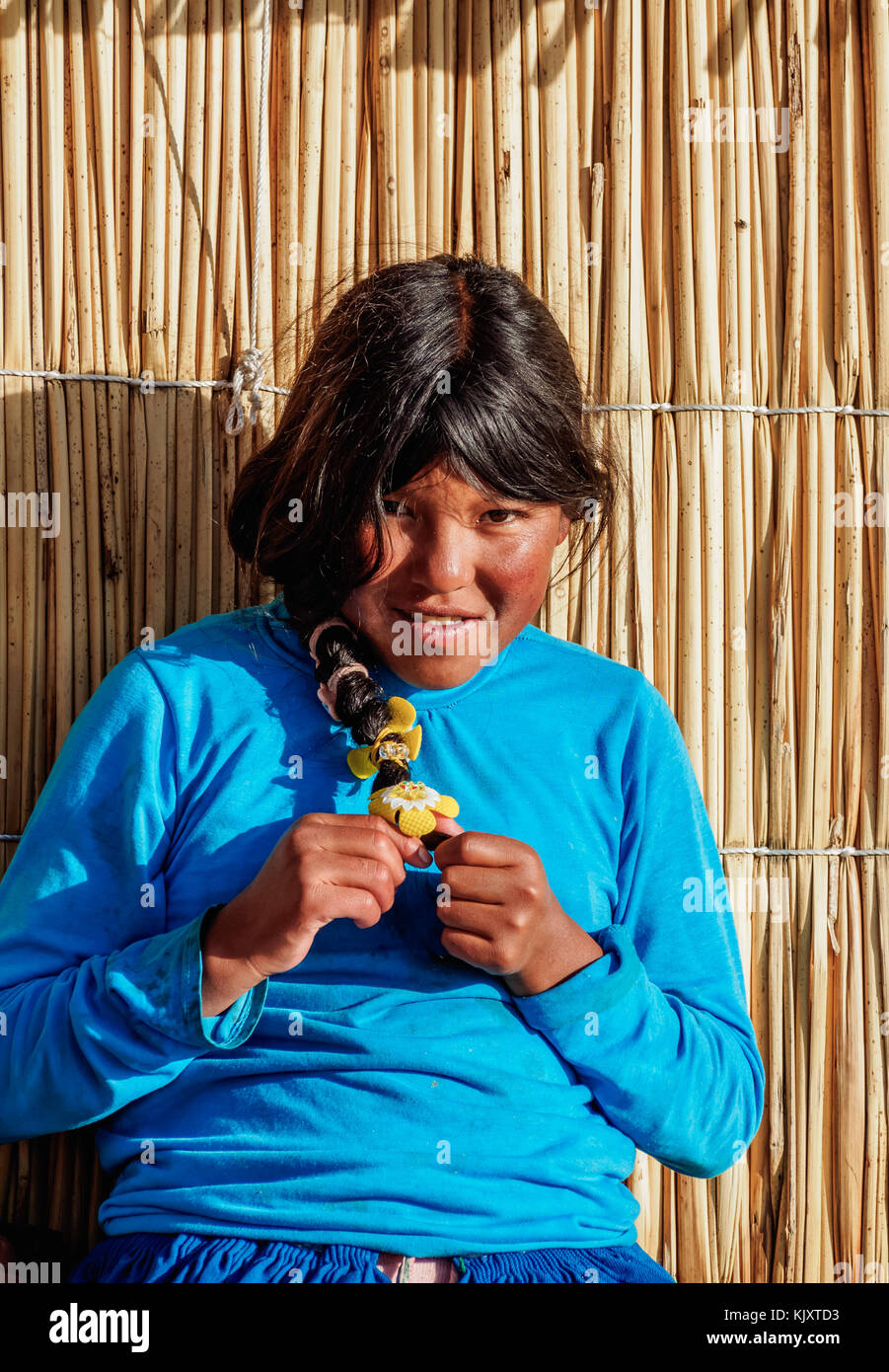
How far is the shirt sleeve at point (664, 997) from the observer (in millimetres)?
1211

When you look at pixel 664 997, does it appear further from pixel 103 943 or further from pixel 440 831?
pixel 103 943

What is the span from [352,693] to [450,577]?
155 millimetres

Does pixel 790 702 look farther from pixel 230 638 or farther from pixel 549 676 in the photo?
pixel 230 638

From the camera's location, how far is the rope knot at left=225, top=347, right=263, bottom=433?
1.55 metres

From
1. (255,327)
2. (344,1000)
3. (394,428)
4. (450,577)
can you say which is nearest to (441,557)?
(450,577)

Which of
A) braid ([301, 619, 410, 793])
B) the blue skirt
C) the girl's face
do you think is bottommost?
the blue skirt

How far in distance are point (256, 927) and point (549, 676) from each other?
0.45 meters

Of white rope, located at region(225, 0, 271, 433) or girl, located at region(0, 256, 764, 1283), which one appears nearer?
girl, located at region(0, 256, 764, 1283)

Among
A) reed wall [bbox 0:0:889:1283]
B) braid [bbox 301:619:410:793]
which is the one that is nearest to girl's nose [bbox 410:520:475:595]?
braid [bbox 301:619:410:793]

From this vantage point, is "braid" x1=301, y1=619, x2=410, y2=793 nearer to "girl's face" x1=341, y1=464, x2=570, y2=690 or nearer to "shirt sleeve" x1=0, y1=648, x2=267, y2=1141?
"girl's face" x1=341, y1=464, x2=570, y2=690

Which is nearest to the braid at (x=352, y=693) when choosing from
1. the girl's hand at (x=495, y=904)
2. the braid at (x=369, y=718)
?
the braid at (x=369, y=718)

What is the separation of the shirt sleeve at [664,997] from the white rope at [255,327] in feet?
1.90

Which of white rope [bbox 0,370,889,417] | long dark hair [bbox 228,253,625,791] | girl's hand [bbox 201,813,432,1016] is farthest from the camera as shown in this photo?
white rope [bbox 0,370,889,417]

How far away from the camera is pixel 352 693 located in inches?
49.0
